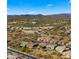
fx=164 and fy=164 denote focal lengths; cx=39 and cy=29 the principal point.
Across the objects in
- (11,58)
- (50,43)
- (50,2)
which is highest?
(50,2)

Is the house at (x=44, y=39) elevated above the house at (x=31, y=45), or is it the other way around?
the house at (x=44, y=39)

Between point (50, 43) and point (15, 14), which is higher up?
point (15, 14)

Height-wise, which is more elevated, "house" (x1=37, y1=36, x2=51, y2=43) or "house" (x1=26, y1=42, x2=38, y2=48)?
"house" (x1=37, y1=36, x2=51, y2=43)
